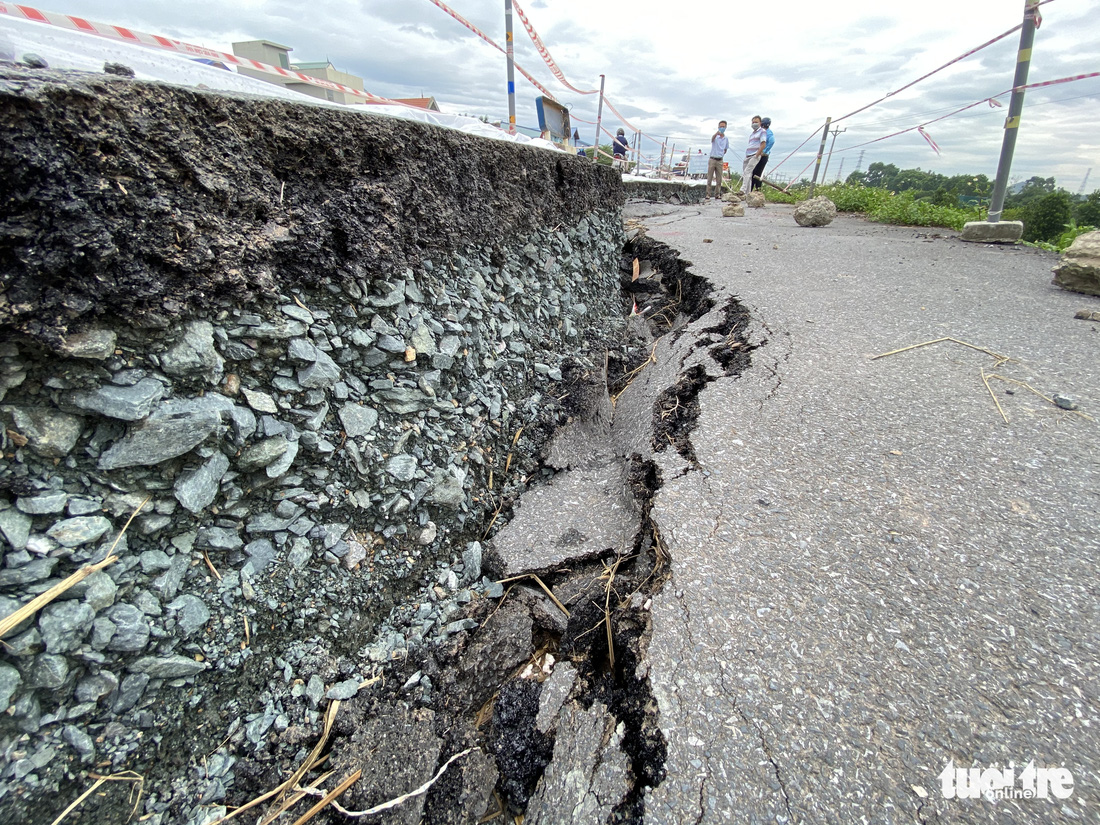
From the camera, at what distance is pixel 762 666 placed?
1.29m

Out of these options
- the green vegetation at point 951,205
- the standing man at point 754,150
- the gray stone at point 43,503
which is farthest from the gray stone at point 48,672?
the standing man at point 754,150

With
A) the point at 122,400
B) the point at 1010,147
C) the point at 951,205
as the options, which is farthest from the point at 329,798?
the point at 951,205

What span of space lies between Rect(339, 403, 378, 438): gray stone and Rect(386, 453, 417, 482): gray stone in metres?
0.16

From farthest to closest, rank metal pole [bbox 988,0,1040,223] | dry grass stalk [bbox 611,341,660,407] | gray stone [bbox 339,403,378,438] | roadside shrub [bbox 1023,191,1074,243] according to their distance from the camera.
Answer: roadside shrub [bbox 1023,191,1074,243] → metal pole [bbox 988,0,1040,223] → dry grass stalk [bbox 611,341,660,407] → gray stone [bbox 339,403,378,438]

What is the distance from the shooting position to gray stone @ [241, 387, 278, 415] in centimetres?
162

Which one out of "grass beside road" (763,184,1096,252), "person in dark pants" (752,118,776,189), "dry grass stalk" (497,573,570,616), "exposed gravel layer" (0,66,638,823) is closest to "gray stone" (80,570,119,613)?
"exposed gravel layer" (0,66,638,823)

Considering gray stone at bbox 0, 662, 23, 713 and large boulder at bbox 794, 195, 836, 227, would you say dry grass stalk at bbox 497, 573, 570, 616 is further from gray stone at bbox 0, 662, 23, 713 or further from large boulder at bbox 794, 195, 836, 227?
large boulder at bbox 794, 195, 836, 227

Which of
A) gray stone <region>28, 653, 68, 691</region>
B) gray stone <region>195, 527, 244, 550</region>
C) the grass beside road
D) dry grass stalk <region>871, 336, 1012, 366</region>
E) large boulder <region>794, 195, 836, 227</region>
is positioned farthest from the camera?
large boulder <region>794, 195, 836, 227</region>

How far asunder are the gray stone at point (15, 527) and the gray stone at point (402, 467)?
1025 mm

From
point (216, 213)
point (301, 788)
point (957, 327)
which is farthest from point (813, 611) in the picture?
point (957, 327)

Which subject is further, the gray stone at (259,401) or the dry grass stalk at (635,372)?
the dry grass stalk at (635,372)

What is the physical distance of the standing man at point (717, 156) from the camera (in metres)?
11.4

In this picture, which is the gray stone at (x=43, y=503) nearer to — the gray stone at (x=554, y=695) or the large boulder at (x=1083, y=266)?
the gray stone at (x=554, y=695)

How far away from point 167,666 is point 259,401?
2.68 feet
